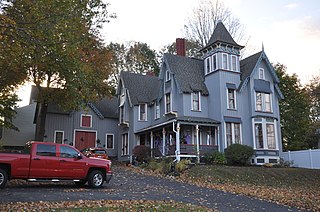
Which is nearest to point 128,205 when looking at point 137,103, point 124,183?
point 124,183

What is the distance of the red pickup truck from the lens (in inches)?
547

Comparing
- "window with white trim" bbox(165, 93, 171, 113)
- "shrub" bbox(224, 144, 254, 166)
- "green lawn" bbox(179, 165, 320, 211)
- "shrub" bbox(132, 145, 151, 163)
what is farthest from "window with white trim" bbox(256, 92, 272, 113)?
"shrub" bbox(132, 145, 151, 163)

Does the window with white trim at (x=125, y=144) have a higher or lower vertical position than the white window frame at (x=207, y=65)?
lower

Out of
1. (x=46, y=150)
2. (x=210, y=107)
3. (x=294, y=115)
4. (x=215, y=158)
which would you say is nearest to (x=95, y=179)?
(x=46, y=150)

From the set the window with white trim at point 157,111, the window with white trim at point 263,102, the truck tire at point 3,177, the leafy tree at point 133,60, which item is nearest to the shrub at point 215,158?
the window with white trim at point 263,102

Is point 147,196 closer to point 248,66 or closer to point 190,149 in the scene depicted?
point 190,149

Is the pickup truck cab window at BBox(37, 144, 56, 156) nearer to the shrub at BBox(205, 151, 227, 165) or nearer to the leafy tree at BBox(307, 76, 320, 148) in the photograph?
the shrub at BBox(205, 151, 227, 165)

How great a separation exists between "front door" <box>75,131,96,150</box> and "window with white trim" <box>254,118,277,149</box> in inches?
666

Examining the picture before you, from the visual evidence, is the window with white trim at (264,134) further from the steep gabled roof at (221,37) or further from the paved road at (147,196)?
the paved road at (147,196)

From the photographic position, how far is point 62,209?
1004cm

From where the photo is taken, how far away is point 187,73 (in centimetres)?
3056

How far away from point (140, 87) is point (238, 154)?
1351 centimetres

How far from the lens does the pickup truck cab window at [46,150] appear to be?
48.5ft

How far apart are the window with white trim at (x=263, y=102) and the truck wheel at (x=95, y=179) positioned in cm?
1825
